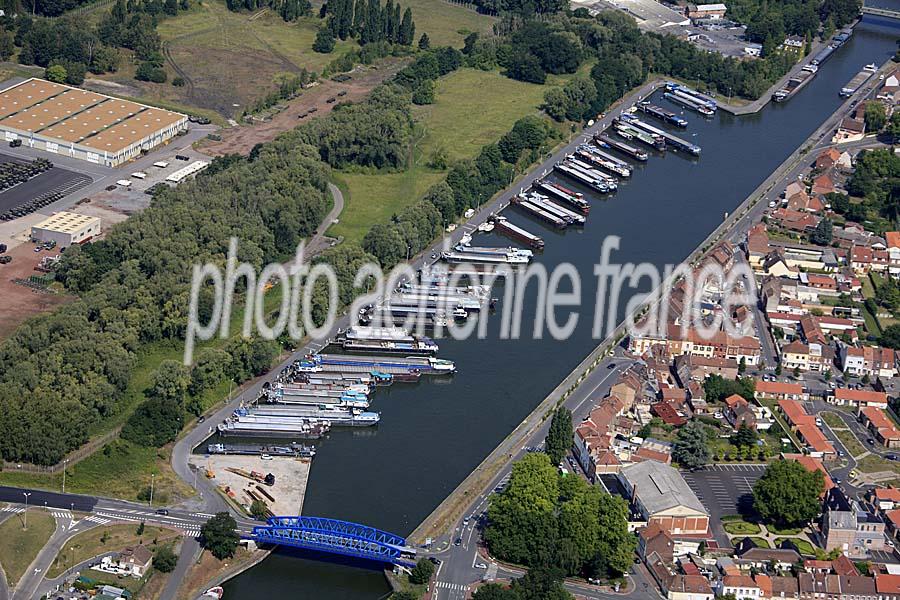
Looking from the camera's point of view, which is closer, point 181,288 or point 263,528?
point 263,528

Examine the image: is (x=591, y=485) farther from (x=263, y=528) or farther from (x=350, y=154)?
(x=350, y=154)

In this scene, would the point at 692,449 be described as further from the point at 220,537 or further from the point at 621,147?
the point at 621,147

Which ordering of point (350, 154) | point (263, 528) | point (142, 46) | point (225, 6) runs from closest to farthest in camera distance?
point (263, 528) < point (350, 154) < point (142, 46) < point (225, 6)

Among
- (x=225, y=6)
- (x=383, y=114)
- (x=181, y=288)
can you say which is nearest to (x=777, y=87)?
(x=383, y=114)

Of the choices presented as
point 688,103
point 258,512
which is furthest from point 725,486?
point 688,103

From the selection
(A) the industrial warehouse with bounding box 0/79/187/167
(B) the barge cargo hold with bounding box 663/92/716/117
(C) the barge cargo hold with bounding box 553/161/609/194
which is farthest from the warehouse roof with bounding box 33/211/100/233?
(B) the barge cargo hold with bounding box 663/92/716/117

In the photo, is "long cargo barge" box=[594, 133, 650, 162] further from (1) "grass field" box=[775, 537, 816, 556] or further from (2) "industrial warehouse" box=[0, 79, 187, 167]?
(1) "grass field" box=[775, 537, 816, 556]
